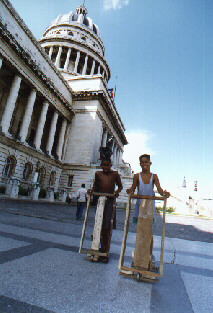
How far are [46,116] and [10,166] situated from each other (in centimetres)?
1460

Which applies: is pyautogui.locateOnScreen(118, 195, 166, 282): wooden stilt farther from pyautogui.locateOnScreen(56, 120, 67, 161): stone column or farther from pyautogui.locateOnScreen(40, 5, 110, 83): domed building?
pyautogui.locateOnScreen(40, 5, 110, 83): domed building

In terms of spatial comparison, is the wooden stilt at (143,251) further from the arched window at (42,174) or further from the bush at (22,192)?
the arched window at (42,174)

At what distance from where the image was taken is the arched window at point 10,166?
22.2 m

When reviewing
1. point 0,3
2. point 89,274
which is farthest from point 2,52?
point 89,274

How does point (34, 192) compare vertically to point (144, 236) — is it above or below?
above

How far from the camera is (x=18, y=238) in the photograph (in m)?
4.18

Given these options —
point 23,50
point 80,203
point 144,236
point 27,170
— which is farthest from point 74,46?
point 144,236

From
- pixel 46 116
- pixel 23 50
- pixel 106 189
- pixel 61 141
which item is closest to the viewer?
pixel 106 189

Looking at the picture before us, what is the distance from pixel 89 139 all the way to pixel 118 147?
1867 cm

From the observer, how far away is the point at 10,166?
22453 mm

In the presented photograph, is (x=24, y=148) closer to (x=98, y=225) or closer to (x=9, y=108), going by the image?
(x=9, y=108)

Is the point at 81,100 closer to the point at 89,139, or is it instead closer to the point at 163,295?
the point at 89,139

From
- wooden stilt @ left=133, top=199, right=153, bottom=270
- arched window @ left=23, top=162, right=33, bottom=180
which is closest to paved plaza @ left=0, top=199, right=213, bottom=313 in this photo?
wooden stilt @ left=133, top=199, right=153, bottom=270

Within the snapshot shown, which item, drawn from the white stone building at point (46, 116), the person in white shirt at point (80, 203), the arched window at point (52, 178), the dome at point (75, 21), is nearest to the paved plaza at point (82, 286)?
the person in white shirt at point (80, 203)
